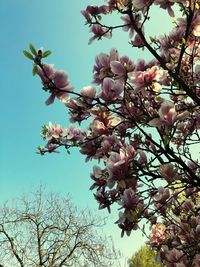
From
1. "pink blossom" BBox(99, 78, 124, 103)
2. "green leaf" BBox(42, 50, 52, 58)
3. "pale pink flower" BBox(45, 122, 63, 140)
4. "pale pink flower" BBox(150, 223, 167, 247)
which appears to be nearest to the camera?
"green leaf" BBox(42, 50, 52, 58)

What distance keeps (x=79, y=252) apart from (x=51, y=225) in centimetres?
224

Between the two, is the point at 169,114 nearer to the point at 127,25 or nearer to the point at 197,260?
the point at 127,25

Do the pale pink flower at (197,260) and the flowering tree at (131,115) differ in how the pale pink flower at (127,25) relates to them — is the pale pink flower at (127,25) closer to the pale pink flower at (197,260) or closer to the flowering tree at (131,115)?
the flowering tree at (131,115)

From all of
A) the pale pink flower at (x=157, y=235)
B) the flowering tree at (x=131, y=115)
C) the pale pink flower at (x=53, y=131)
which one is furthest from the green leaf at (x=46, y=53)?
the pale pink flower at (x=157, y=235)

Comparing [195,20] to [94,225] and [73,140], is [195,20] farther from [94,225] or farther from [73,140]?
[94,225]

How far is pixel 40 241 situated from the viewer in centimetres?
1906

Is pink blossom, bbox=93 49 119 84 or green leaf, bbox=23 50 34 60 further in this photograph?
pink blossom, bbox=93 49 119 84

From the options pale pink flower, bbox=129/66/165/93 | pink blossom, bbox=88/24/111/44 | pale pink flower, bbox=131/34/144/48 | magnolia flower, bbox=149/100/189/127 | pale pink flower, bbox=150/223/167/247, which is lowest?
pale pink flower, bbox=150/223/167/247

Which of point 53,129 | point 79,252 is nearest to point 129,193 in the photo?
point 53,129

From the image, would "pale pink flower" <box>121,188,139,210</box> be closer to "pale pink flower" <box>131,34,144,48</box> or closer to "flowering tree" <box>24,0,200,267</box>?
"flowering tree" <box>24,0,200,267</box>

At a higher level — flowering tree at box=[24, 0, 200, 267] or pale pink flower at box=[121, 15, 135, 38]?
pale pink flower at box=[121, 15, 135, 38]

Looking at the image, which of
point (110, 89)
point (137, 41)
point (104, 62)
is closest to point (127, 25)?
point (137, 41)

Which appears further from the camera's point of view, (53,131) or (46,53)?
(53,131)

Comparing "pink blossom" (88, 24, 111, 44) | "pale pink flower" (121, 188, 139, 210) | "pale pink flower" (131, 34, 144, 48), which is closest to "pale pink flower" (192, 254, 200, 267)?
"pale pink flower" (121, 188, 139, 210)
